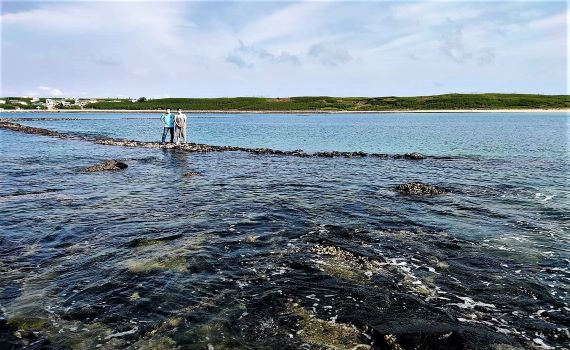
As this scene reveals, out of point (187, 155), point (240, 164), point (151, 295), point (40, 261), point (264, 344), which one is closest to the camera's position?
point (264, 344)

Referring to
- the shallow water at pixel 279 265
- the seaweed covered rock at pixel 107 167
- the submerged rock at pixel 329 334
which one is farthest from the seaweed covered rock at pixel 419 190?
the seaweed covered rock at pixel 107 167

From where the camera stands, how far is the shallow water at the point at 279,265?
7.79 m

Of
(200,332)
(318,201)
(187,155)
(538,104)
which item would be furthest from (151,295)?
(538,104)

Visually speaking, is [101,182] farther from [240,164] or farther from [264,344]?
[264,344]

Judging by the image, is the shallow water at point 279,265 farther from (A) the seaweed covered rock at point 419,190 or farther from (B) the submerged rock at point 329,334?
(A) the seaweed covered rock at point 419,190

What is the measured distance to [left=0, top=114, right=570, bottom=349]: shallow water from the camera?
25.6ft

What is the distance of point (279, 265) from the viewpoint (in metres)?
11.1

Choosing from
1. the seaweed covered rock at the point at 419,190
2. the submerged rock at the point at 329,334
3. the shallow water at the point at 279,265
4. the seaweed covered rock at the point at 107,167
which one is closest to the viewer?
the submerged rock at the point at 329,334

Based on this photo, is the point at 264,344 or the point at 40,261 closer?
the point at 264,344

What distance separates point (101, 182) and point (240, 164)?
38.5 ft

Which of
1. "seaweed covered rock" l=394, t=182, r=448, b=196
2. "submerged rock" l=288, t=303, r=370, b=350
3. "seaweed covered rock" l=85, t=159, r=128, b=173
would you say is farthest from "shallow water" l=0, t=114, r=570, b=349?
"seaweed covered rock" l=85, t=159, r=128, b=173

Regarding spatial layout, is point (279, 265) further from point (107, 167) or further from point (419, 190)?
point (107, 167)

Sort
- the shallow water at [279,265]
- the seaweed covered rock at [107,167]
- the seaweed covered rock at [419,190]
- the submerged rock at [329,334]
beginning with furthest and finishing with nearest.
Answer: the seaweed covered rock at [107,167]
the seaweed covered rock at [419,190]
the shallow water at [279,265]
the submerged rock at [329,334]

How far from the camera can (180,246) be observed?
40.6 feet
